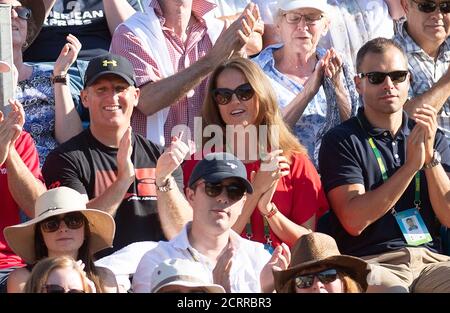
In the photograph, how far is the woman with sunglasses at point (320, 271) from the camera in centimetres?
674

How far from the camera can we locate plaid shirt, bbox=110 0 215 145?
8477 mm

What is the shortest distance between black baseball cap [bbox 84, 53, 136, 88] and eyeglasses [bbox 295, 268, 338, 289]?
1772 mm

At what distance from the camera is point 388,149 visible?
7.98 meters

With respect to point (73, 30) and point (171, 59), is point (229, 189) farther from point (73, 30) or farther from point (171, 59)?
point (73, 30)

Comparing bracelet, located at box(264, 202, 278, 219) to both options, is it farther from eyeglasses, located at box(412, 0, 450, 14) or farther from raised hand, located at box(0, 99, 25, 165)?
eyeglasses, located at box(412, 0, 450, 14)

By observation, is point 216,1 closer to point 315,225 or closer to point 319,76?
point 319,76

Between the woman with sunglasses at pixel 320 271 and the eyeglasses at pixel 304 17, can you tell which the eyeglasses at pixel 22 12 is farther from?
the woman with sunglasses at pixel 320 271

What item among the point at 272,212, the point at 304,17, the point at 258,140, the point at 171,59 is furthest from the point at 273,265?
the point at 304,17

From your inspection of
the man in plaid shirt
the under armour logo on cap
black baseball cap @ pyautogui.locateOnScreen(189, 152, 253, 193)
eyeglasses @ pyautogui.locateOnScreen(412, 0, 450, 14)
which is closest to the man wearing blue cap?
black baseball cap @ pyautogui.locateOnScreen(189, 152, 253, 193)

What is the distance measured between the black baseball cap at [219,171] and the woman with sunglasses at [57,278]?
0.96m

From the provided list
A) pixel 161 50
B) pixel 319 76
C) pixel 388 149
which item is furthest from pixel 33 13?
pixel 388 149

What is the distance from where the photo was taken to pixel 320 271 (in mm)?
6773

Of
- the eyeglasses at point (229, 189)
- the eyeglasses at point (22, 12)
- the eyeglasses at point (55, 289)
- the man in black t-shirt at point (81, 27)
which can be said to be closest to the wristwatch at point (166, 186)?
the eyeglasses at point (229, 189)

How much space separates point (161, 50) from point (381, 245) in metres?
1.94
